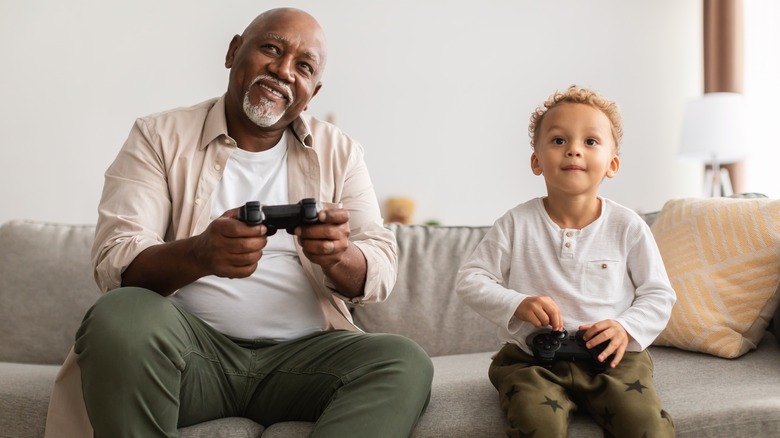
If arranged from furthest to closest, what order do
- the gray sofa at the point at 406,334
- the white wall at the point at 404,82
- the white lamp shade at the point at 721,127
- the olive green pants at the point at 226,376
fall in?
the white wall at the point at 404,82
the white lamp shade at the point at 721,127
the gray sofa at the point at 406,334
the olive green pants at the point at 226,376

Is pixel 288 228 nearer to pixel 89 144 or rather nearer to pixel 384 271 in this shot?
pixel 384 271

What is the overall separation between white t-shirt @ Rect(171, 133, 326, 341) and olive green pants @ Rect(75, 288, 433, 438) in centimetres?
5

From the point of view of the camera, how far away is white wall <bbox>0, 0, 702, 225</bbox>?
12.9ft

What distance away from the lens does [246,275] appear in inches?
53.2

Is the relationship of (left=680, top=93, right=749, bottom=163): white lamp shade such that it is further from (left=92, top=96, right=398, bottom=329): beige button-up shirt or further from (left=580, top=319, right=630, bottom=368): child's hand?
(left=580, top=319, right=630, bottom=368): child's hand

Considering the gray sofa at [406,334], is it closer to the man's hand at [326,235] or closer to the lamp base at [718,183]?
the man's hand at [326,235]

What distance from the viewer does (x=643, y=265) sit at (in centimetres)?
151

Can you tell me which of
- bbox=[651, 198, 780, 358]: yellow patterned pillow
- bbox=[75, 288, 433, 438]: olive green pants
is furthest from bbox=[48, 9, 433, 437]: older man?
bbox=[651, 198, 780, 358]: yellow patterned pillow

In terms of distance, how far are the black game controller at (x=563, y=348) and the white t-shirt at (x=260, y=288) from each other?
0.49 m

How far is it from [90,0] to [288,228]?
3244mm

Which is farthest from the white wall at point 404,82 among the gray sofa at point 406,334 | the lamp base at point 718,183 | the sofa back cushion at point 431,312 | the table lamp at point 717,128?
the sofa back cushion at point 431,312

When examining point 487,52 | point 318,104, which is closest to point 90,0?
point 318,104

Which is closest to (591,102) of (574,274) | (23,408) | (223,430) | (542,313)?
(574,274)

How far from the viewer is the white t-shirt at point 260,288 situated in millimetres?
1567
